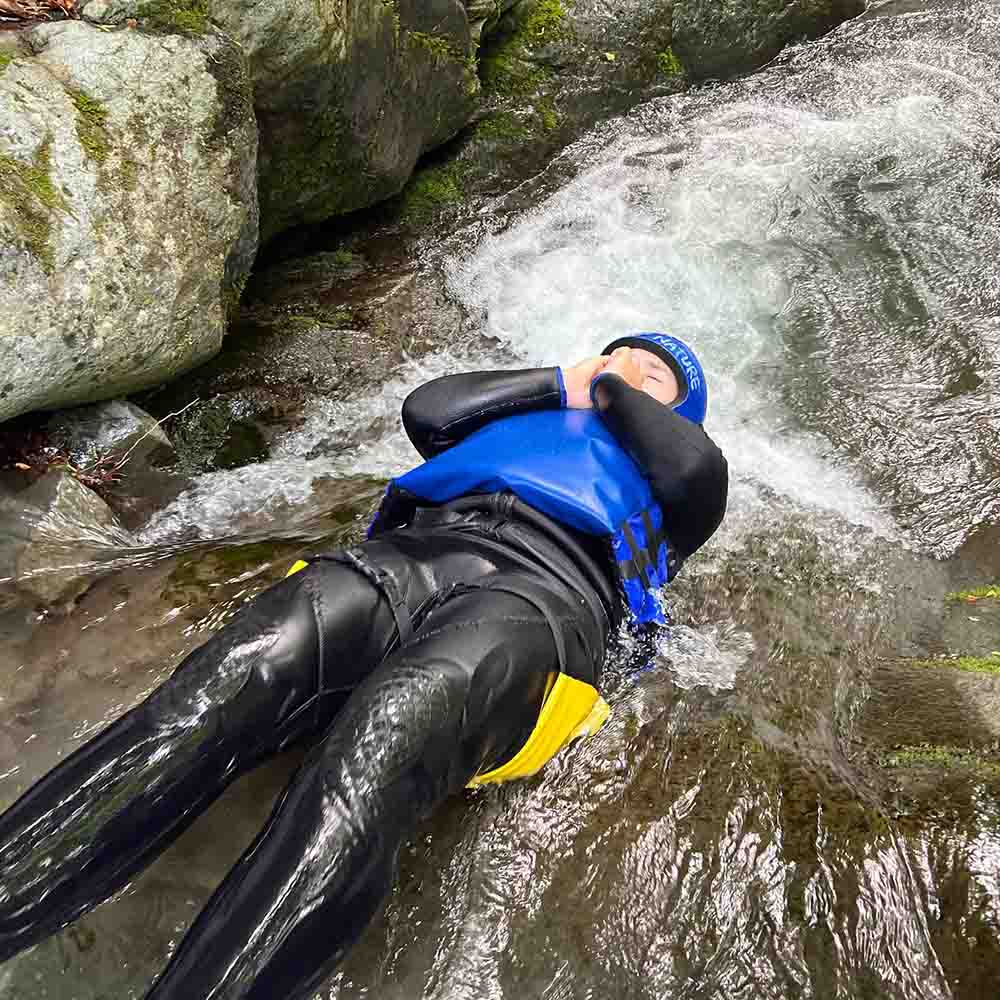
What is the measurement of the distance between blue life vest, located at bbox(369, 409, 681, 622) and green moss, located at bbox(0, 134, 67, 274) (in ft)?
5.69

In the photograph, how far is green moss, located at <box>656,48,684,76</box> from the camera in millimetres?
7887

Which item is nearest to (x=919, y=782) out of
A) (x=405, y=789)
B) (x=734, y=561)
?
(x=734, y=561)

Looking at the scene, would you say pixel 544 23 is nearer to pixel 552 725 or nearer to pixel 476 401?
pixel 476 401

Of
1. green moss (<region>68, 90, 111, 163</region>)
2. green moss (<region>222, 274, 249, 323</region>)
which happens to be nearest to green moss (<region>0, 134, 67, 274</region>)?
green moss (<region>68, 90, 111, 163</region>)

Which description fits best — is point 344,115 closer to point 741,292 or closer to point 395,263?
point 395,263

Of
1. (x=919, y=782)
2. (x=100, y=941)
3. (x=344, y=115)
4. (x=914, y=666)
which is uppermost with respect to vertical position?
(x=344, y=115)

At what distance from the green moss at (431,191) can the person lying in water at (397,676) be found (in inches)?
140

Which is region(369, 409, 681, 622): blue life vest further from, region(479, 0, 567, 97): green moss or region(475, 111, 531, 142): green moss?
region(479, 0, 567, 97): green moss

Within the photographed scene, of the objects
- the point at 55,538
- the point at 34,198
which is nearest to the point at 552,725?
the point at 55,538

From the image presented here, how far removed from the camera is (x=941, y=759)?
9.52 feet

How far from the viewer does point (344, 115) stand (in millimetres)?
5219

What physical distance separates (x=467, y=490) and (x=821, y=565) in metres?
1.93

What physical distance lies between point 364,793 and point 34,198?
282 cm

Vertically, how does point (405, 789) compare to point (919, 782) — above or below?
above
